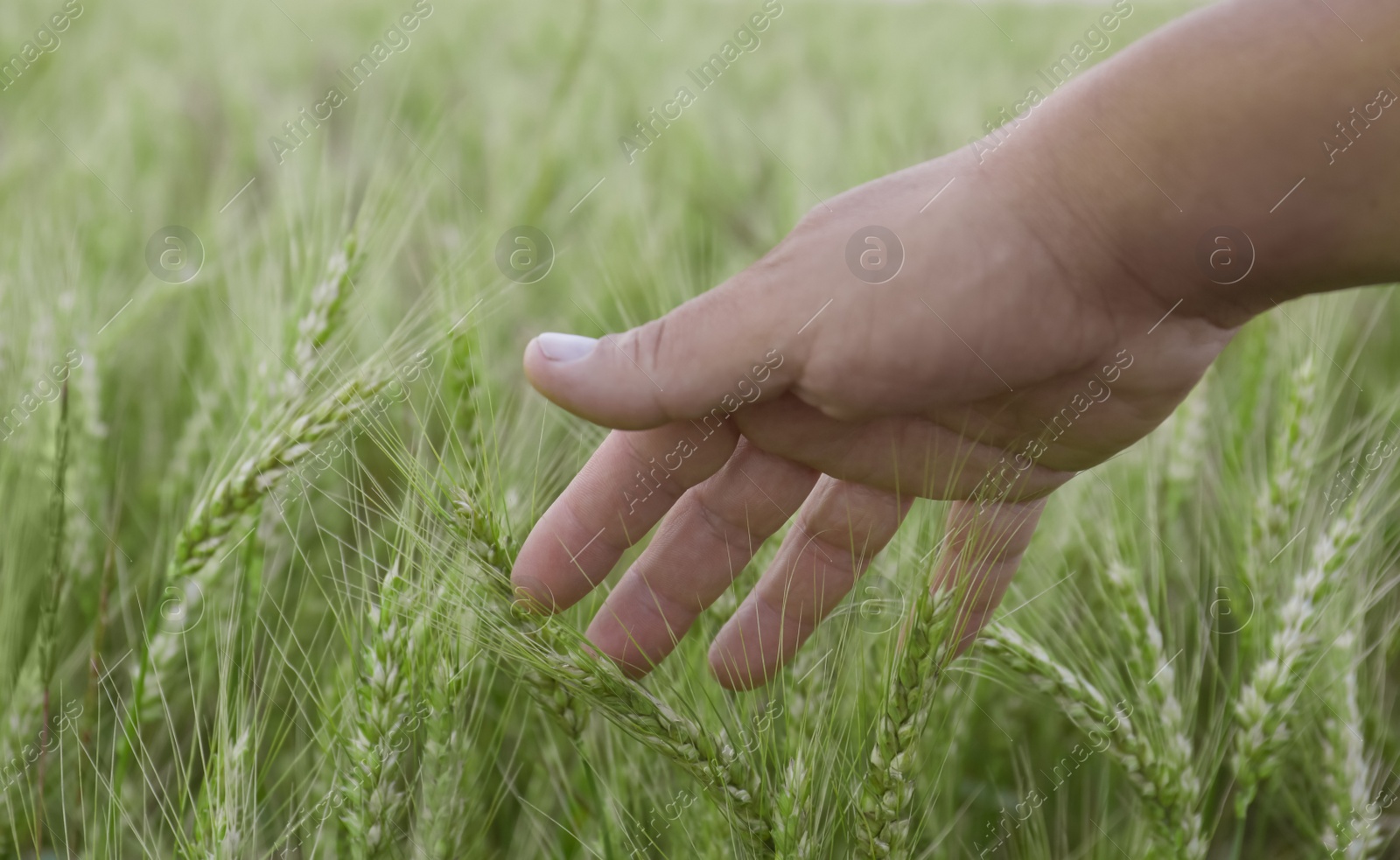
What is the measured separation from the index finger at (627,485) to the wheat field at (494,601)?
0.06 m

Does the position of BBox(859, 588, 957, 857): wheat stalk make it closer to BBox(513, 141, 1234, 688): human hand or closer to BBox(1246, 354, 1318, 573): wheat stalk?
BBox(513, 141, 1234, 688): human hand

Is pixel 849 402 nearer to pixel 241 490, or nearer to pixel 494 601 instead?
pixel 494 601

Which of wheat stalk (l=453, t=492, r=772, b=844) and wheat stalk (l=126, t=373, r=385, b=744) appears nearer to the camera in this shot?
wheat stalk (l=453, t=492, r=772, b=844)

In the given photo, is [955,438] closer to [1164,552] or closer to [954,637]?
[954,637]

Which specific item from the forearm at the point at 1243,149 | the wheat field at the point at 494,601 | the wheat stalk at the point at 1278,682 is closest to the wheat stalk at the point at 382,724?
the wheat field at the point at 494,601

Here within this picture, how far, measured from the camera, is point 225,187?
72.1 inches

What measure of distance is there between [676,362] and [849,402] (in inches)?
7.2

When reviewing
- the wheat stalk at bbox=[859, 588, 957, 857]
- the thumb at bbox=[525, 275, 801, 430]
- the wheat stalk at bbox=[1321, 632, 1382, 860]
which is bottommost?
the wheat stalk at bbox=[1321, 632, 1382, 860]

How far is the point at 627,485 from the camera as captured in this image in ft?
3.26

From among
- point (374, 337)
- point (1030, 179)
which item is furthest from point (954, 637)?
point (374, 337)

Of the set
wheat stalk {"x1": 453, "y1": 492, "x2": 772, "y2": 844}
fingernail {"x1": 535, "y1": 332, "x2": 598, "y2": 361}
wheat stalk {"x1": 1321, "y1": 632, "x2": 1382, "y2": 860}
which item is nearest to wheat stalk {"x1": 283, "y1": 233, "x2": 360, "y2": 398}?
fingernail {"x1": 535, "y1": 332, "x2": 598, "y2": 361}

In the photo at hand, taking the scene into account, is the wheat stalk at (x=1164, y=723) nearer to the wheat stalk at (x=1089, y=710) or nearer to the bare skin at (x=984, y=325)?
the wheat stalk at (x=1089, y=710)

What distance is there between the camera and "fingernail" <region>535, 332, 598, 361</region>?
869 mm

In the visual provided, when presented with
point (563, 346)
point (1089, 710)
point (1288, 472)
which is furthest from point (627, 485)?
point (1288, 472)
